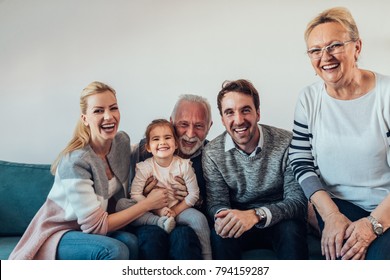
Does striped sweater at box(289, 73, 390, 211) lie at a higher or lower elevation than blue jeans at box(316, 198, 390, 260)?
higher

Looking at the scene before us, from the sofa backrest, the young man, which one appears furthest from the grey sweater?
the sofa backrest

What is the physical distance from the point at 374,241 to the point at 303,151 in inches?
12.4

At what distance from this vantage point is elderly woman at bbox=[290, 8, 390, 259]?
1.25 meters

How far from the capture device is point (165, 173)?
1396mm

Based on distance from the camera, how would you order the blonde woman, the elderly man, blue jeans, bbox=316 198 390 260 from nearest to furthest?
blue jeans, bbox=316 198 390 260
the blonde woman
the elderly man

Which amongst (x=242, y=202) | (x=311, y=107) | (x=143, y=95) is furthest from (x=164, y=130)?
(x=311, y=107)

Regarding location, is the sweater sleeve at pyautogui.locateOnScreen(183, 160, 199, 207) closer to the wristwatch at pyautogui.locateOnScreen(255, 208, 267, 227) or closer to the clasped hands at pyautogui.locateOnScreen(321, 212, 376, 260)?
the wristwatch at pyautogui.locateOnScreen(255, 208, 267, 227)

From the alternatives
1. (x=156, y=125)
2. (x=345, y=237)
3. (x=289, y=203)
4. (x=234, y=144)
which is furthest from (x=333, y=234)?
(x=156, y=125)

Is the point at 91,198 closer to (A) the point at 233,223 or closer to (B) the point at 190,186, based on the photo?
(B) the point at 190,186

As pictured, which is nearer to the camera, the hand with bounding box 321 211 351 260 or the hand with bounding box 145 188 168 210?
the hand with bounding box 321 211 351 260

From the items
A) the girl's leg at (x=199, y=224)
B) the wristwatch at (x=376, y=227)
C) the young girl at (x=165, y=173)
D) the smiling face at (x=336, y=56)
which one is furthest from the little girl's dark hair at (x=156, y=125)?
the wristwatch at (x=376, y=227)

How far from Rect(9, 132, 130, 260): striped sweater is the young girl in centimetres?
8

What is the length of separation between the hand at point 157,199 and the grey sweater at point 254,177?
13 centimetres
